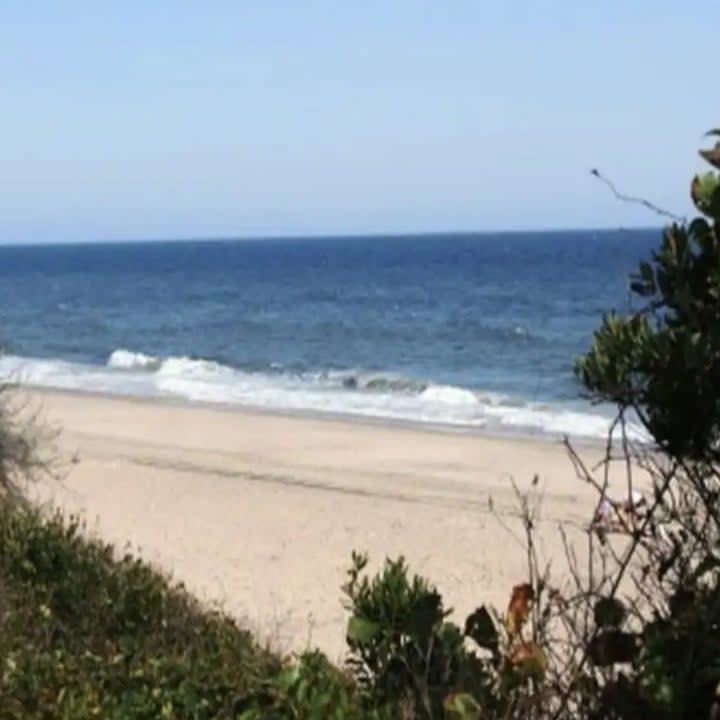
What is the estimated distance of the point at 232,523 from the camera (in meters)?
15.4

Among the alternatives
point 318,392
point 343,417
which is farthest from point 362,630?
point 318,392

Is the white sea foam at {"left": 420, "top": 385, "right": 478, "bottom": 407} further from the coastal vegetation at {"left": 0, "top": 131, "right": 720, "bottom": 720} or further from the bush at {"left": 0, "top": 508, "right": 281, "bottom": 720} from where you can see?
the coastal vegetation at {"left": 0, "top": 131, "right": 720, "bottom": 720}

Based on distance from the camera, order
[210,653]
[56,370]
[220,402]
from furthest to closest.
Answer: [56,370]
[220,402]
[210,653]

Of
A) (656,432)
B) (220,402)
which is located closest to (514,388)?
(220,402)

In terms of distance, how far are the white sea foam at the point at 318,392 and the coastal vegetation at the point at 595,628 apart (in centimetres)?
1759

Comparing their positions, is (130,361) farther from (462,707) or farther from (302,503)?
(462,707)

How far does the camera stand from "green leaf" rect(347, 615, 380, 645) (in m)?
3.56

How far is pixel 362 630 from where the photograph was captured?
356cm

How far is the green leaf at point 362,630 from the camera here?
356 cm

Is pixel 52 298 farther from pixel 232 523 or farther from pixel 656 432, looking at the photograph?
pixel 656 432

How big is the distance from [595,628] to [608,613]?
7cm

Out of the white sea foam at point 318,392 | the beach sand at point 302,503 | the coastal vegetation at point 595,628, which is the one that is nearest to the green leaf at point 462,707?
the coastal vegetation at point 595,628

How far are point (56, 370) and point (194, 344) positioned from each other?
13.9 m

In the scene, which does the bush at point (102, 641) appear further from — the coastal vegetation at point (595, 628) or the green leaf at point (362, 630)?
the green leaf at point (362, 630)
